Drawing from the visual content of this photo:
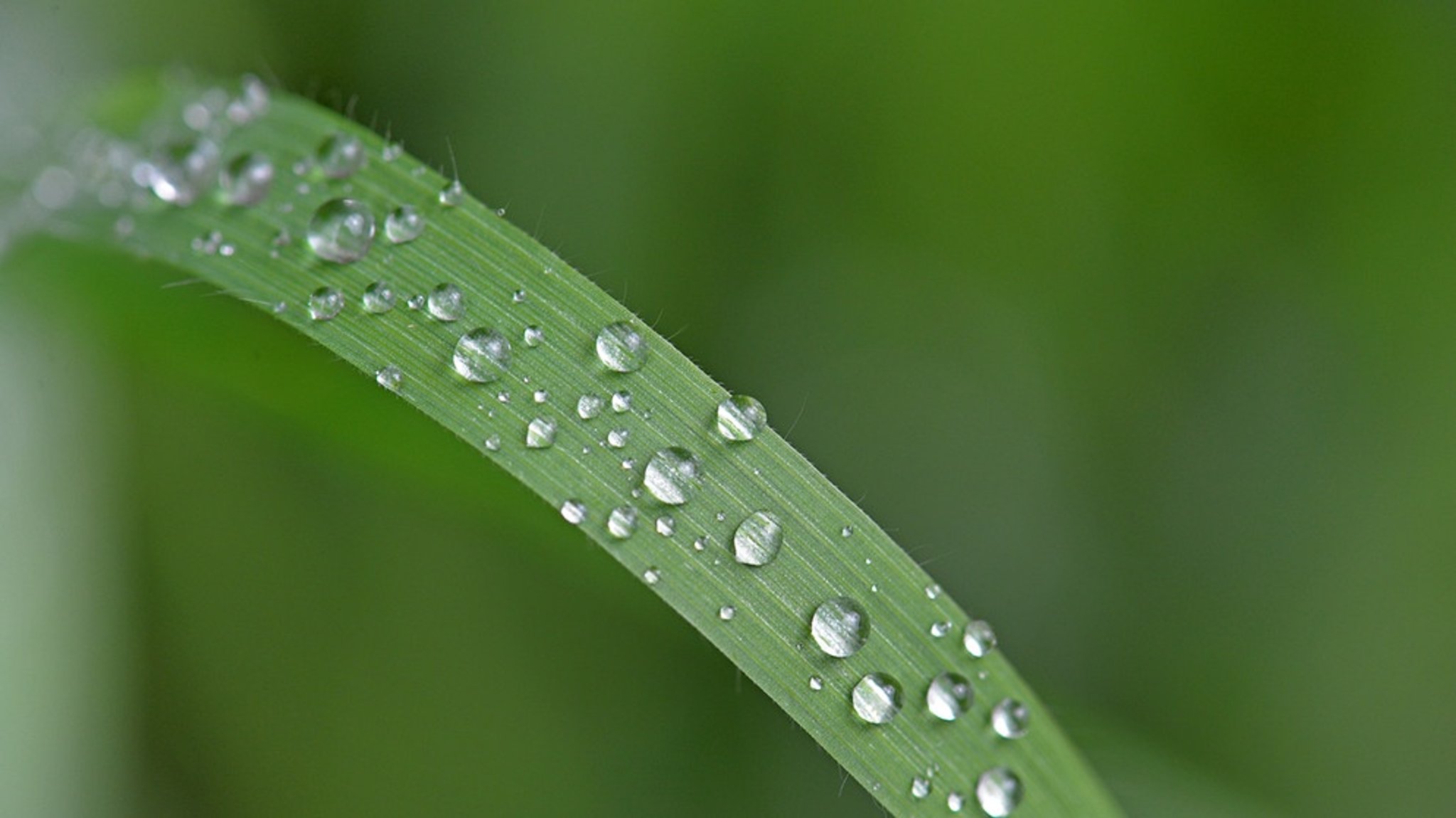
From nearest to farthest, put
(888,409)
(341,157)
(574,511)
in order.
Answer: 1. (574,511)
2. (341,157)
3. (888,409)

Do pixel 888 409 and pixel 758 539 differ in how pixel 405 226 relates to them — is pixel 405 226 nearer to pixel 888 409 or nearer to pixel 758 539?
pixel 758 539

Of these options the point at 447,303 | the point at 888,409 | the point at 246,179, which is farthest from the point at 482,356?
the point at 888,409

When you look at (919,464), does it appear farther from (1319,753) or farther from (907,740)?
(907,740)

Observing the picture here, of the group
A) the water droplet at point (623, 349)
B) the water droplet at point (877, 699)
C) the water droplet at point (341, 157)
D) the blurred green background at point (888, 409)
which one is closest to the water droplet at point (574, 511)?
the water droplet at point (623, 349)

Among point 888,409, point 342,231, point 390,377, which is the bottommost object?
point 390,377

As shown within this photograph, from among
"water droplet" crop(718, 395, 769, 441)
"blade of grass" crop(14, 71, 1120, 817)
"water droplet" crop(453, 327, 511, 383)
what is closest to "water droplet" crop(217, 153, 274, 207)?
"blade of grass" crop(14, 71, 1120, 817)

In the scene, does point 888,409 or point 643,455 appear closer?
point 643,455

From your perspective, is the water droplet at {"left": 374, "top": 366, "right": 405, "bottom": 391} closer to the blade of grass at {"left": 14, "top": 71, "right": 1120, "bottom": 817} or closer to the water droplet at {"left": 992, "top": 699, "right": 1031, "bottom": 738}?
the blade of grass at {"left": 14, "top": 71, "right": 1120, "bottom": 817}
